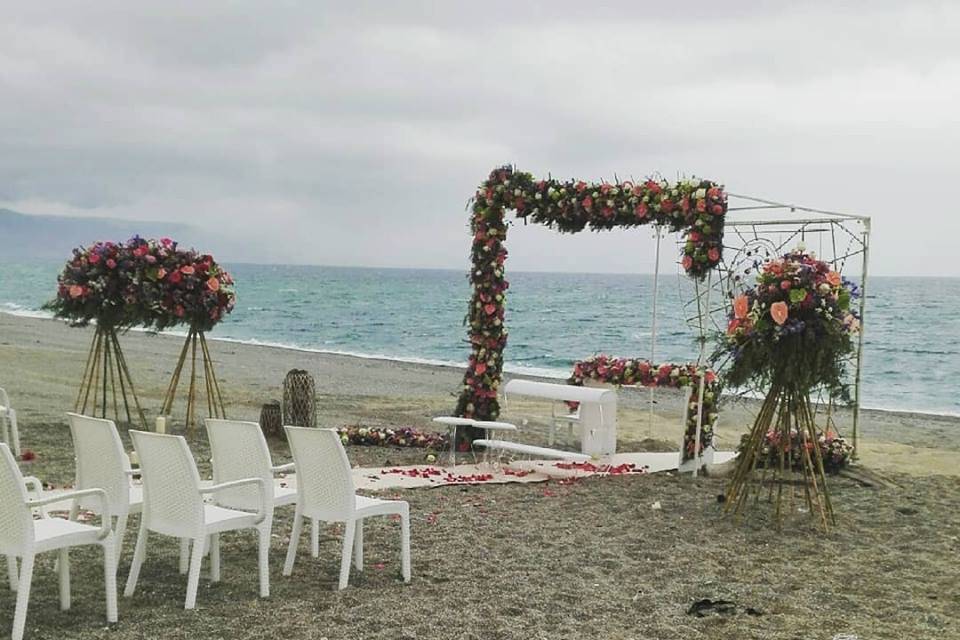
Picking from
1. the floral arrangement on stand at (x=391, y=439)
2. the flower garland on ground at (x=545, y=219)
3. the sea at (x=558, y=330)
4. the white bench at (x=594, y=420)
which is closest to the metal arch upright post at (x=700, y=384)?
the flower garland on ground at (x=545, y=219)

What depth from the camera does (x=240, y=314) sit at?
60.7m

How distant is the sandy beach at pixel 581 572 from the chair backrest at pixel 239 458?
0.49 meters

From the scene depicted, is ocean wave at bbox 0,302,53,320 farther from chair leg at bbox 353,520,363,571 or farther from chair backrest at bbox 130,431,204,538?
Answer: chair backrest at bbox 130,431,204,538

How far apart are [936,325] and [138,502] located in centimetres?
5268

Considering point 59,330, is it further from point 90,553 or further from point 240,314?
point 90,553

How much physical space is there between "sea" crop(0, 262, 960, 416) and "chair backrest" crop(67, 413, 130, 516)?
53.0ft

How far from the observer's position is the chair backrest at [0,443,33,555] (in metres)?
4.82

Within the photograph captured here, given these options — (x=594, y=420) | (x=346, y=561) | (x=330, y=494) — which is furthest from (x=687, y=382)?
(x=346, y=561)

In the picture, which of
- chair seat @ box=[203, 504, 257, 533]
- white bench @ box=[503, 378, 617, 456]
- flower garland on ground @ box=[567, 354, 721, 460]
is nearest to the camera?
chair seat @ box=[203, 504, 257, 533]

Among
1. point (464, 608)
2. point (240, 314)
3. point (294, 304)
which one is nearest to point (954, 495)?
point (464, 608)

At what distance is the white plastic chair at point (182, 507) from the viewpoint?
17.9 feet

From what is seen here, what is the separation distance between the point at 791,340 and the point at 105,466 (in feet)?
16.3

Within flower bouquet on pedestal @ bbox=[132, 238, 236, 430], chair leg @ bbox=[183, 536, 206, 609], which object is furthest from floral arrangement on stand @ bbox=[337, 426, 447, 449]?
chair leg @ bbox=[183, 536, 206, 609]

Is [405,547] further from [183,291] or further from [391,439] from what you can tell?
[183,291]
